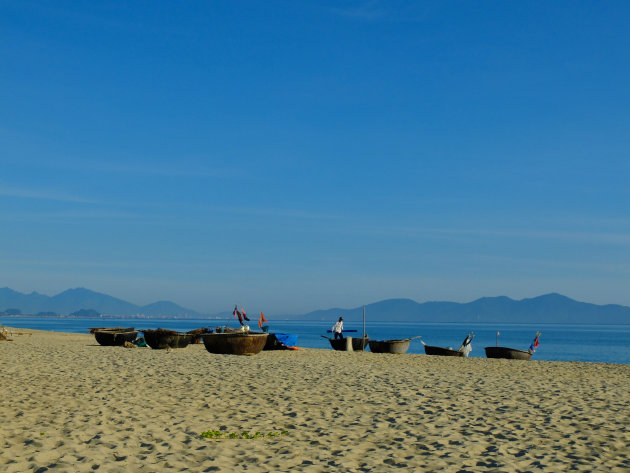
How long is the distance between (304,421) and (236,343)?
15.5 m

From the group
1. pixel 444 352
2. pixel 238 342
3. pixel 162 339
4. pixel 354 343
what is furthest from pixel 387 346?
pixel 162 339

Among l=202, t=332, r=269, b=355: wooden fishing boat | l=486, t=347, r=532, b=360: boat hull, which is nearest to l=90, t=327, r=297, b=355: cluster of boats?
l=202, t=332, r=269, b=355: wooden fishing boat

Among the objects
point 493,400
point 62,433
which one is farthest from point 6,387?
point 493,400

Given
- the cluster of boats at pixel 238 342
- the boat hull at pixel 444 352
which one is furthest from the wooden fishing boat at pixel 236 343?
the boat hull at pixel 444 352

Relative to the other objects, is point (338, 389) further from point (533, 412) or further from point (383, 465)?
point (383, 465)

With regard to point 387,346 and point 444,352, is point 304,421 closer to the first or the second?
point 387,346

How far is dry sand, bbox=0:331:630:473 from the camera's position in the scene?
8656mm

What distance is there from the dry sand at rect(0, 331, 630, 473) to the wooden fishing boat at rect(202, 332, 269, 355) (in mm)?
6771

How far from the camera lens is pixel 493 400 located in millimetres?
14633

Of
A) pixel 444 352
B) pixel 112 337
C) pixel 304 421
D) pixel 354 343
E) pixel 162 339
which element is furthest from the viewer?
pixel 354 343

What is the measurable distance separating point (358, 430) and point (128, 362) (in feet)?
45.1

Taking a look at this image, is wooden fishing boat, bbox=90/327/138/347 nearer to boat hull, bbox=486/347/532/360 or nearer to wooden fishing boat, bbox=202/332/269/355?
wooden fishing boat, bbox=202/332/269/355

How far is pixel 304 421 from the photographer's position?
11656mm

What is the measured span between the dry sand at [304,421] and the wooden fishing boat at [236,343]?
6771 mm
